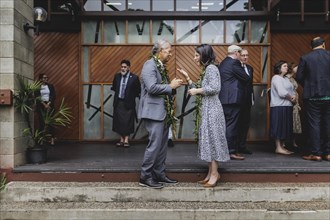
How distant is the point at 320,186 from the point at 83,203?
10.8 ft

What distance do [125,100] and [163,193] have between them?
3.86 metres

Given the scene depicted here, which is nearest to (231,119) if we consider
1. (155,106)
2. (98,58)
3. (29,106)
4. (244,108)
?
(244,108)

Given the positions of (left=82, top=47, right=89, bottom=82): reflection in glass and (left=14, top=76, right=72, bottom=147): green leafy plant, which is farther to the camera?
(left=82, top=47, right=89, bottom=82): reflection in glass

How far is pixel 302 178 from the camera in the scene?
578cm

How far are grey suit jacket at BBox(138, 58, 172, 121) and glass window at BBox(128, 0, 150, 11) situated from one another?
4.92 m

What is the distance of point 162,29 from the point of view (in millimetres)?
10102

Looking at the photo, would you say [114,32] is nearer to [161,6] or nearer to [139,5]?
[139,5]

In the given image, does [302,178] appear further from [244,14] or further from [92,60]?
[92,60]

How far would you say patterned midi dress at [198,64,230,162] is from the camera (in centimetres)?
542

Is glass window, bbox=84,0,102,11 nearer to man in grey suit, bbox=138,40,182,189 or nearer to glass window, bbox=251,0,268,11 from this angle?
glass window, bbox=251,0,268,11

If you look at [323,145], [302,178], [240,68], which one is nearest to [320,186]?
[302,178]

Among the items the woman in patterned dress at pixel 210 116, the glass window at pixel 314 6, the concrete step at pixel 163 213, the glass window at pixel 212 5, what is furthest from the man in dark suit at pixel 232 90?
the glass window at pixel 314 6

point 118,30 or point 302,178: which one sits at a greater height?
point 118,30

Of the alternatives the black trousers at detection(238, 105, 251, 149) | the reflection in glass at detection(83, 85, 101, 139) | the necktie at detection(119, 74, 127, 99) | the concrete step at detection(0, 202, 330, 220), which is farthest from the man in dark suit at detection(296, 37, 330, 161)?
the reflection in glass at detection(83, 85, 101, 139)
